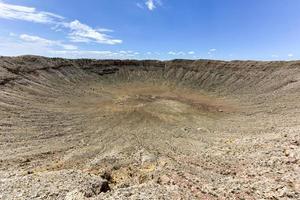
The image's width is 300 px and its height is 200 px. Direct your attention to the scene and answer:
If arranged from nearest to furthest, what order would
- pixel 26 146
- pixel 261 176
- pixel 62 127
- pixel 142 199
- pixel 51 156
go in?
pixel 142 199 → pixel 261 176 → pixel 51 156 → pixel 26 146 → pixel 62 127

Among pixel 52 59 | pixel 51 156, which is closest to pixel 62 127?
pixel 51 156

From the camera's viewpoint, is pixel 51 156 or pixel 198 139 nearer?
pixel 51 156

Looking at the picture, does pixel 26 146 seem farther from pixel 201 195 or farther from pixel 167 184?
pixel 201 195

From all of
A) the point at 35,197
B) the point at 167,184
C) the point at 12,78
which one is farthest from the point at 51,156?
the point at 12,78

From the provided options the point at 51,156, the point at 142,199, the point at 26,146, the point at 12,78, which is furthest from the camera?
the point at 12,78

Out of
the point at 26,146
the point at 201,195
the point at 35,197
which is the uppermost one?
the point at 201,195

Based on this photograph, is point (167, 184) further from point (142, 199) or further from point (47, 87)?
point (47, 87)

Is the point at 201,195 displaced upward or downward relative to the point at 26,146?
upward
